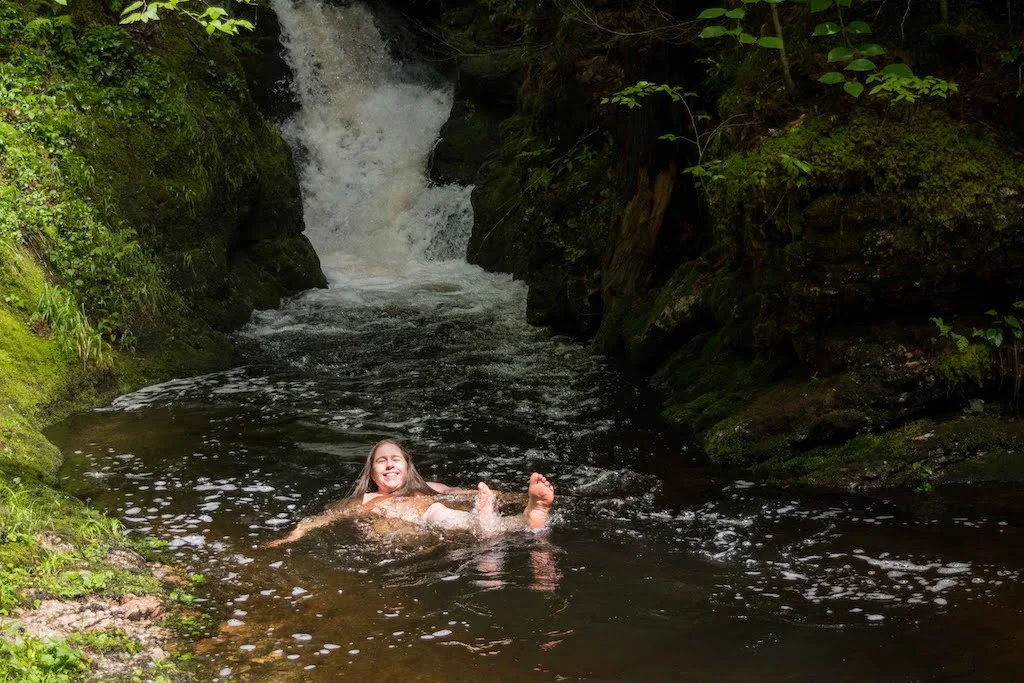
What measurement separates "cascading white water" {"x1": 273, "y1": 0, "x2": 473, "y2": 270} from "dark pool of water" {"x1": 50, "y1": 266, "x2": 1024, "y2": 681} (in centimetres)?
988

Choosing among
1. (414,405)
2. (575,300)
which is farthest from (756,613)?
(575,300)

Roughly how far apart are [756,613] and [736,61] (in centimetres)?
591

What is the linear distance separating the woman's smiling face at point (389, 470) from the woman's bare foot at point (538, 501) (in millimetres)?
1027

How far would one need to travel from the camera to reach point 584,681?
3.95 m

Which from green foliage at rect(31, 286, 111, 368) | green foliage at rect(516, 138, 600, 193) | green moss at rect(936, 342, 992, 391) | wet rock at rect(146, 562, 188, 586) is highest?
green foliage at rect(516, 138, 600, 193)

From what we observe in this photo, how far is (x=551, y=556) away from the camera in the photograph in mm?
5426

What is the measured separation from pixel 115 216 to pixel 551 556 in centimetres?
823

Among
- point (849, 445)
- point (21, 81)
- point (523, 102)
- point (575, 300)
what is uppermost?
point (523, 102)

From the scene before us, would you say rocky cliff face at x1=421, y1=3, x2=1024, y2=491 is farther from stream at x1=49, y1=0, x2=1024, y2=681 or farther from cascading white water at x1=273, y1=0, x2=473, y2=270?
cascading white water at x1=273, y1=0, x2=473, y2=270

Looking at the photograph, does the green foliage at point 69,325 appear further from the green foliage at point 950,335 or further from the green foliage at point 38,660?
the green foliage at point 950,335

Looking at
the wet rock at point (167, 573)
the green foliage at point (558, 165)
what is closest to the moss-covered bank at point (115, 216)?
the wet rock at point (167, 573)

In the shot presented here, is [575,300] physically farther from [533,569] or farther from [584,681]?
[584,681]

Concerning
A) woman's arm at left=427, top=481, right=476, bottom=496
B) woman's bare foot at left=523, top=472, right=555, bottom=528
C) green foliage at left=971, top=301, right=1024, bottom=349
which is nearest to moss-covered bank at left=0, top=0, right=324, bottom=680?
woman's arm at left=427, top=481, right=476, bottom=496

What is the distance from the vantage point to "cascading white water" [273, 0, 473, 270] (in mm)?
19125
